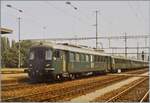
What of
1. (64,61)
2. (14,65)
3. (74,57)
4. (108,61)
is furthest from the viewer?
(14,65)

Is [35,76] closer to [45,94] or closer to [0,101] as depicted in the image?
[45,94]

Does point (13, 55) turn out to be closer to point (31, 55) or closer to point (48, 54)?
point (31, 55)

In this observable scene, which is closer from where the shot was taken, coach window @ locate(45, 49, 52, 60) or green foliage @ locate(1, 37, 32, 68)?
coach window @ locate(45, 49, 52, 60)

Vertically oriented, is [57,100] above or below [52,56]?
below

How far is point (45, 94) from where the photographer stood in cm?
1755

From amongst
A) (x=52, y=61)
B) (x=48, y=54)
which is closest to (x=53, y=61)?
(x=52, y=61)

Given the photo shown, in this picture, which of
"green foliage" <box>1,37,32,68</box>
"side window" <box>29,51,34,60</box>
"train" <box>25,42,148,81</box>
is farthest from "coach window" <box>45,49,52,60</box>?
"green foliage" <box>1,37,32,68</box>

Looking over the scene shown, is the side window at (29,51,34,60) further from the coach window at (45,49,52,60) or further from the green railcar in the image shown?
the coach window at (45,49,52,60)

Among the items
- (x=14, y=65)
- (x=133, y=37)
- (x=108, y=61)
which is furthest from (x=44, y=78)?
(x=14, y=65)

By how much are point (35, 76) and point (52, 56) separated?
5.49 feet

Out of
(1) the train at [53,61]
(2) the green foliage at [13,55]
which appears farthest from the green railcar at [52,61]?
(2) the green foliage at [13,55]

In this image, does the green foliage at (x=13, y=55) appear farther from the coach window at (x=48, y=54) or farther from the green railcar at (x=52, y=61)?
the coach window at (x=48, y=54)

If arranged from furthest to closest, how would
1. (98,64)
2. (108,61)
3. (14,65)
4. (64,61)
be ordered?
(14,65) < (108,61) < (98,64) < (64,61)

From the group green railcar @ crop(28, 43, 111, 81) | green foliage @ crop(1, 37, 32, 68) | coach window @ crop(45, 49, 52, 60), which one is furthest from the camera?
green foliage @ crop(1, 37, 32, 68)
